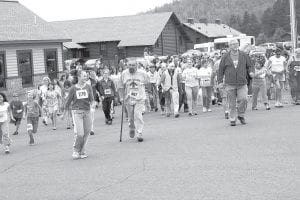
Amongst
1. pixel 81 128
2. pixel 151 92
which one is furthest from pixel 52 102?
pixel 81 128

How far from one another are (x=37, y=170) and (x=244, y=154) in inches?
142

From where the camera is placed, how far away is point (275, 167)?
8836 millimetres

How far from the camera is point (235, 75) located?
1420 cm

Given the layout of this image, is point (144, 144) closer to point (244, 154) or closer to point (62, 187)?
point (244, 154)

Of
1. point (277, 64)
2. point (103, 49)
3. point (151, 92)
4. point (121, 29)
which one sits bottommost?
point (151, 92)

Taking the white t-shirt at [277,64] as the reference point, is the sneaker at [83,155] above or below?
below

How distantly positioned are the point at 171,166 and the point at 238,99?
529 centimetres

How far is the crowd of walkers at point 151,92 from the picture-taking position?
1180 centimetres

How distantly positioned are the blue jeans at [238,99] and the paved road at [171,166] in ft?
1.43

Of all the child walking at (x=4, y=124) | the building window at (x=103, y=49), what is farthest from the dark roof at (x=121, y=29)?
the child walking at (x=4, y=124)

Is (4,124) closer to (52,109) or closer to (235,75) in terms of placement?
(52,109)

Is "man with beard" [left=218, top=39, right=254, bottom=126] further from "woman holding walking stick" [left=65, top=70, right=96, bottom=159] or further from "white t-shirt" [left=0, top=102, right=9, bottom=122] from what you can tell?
"white t-shirt" [left=0, top=102, right=9, bottom=122]

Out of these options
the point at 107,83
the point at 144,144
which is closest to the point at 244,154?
the point at 144,144

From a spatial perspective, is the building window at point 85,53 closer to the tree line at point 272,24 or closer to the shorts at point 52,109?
the shorts at point 52,109
